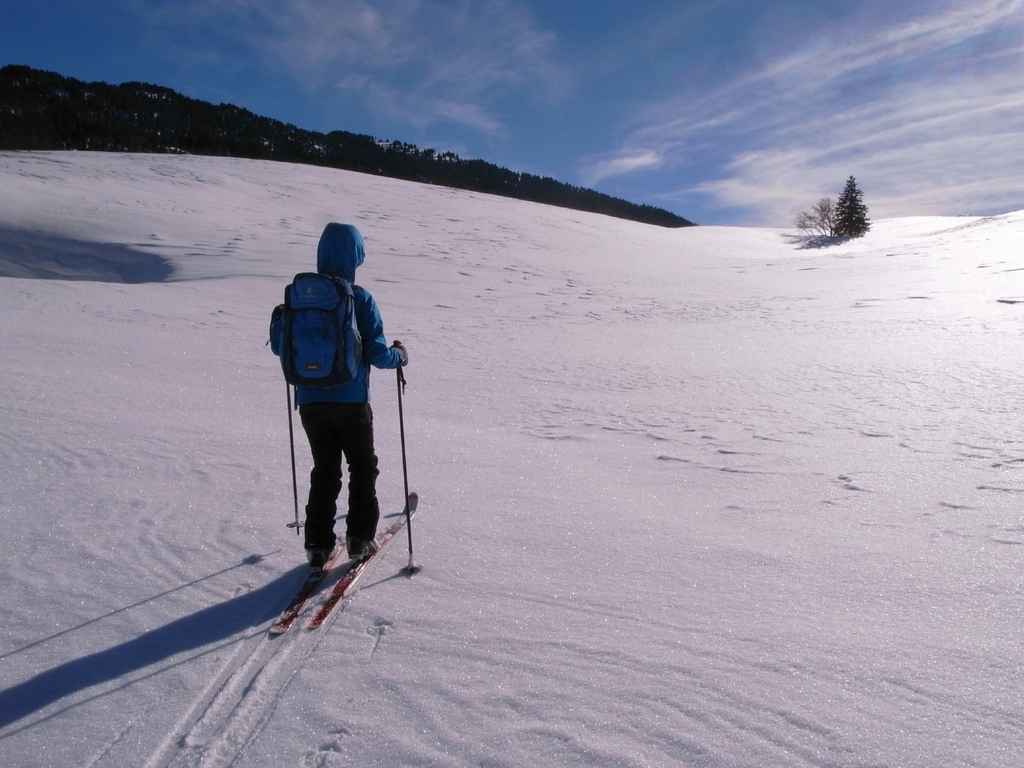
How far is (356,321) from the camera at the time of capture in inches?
112

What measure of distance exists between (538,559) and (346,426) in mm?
1199

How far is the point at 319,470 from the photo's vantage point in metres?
2.99

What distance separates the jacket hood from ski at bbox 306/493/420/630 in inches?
47.4

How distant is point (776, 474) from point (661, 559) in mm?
1875

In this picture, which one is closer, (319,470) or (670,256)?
(319,470)

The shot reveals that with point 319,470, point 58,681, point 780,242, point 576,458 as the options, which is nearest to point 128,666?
point 58,681

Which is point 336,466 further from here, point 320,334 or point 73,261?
point 73,261

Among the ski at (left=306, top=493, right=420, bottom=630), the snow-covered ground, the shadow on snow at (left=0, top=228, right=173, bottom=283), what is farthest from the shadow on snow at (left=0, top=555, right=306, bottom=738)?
the shadow on snow at (left=0, top=228, right=173, bottom=283)

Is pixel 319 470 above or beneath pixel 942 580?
above

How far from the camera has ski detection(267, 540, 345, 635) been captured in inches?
99.1

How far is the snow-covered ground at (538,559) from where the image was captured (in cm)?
196

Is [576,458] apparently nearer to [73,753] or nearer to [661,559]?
[661,559]

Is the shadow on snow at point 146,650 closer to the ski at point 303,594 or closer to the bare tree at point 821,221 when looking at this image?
the ski at point 303,594

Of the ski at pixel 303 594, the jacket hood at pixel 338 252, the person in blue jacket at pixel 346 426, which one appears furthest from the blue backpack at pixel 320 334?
the ski at pixel 303 594
